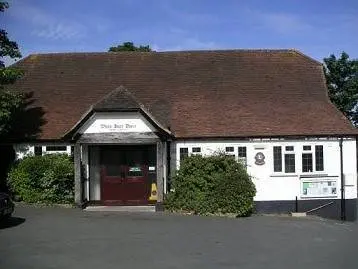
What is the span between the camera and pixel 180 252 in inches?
504

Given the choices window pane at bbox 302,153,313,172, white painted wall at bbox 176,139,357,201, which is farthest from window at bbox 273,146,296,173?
window pane at bbox 302,153,313,172

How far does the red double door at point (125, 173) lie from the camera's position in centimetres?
2409

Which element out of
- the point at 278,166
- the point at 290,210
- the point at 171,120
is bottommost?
the point at 290,210

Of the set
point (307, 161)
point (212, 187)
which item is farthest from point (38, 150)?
point (307, 161)

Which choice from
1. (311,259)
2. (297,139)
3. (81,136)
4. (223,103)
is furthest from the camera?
(223,103)

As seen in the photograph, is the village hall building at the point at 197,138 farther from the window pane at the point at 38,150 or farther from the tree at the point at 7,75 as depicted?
the tree at the point at 7,75

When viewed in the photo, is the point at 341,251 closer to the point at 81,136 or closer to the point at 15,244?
the point at 15,244

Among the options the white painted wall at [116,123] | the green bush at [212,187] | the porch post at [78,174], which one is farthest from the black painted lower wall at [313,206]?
the porch post at [78,174]

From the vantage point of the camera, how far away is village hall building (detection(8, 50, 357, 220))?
22453 mm

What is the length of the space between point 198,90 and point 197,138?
3696mm

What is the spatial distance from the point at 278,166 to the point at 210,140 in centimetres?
315

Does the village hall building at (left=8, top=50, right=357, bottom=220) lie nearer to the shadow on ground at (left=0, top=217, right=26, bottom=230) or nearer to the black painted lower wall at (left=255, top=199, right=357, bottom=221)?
the black painted lower wall at (left=255, top=199, right=357, bottom=221)

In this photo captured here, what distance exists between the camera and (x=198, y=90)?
86.7ft

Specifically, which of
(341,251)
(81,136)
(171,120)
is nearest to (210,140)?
(171,120)
